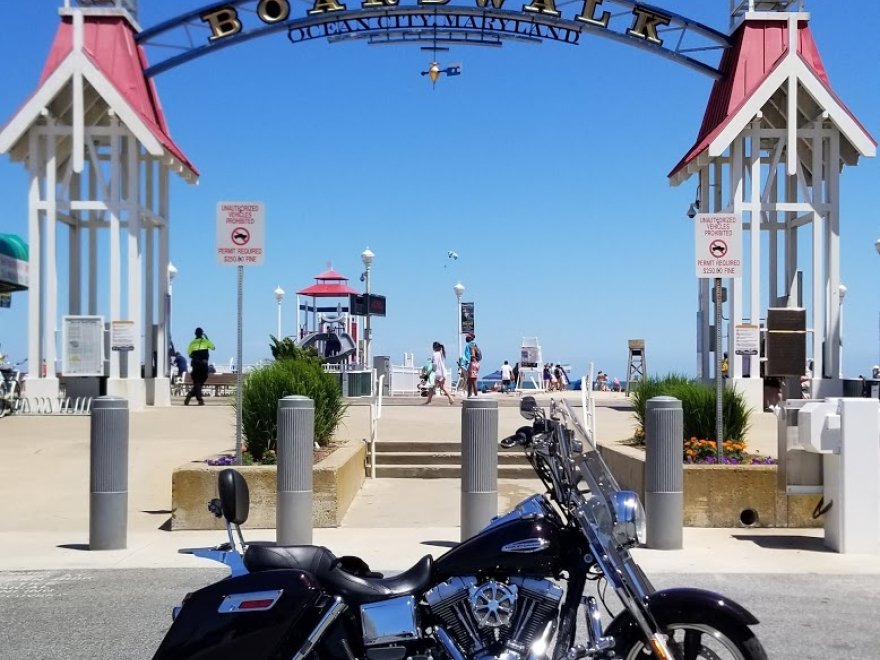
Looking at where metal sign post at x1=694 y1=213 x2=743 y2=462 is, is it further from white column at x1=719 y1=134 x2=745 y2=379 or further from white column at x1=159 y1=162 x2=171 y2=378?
white column at x1=159 y1=162 x2=171 y2=378

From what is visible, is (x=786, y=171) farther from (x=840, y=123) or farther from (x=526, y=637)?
(x=526, y=637)

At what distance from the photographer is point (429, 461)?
12.2 metres

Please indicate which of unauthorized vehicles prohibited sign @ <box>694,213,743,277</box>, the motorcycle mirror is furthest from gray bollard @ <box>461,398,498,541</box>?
the motorcycle mirror

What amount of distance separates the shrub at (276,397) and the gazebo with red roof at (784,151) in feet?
29.7

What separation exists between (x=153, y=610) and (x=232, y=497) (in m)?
2.68

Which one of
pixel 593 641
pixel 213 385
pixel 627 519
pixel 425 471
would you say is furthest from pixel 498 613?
pixel 213 385

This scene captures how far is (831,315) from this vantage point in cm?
1847

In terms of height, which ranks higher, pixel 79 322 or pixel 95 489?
pixel 79 322

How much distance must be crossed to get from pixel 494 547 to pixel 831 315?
16.6 metres

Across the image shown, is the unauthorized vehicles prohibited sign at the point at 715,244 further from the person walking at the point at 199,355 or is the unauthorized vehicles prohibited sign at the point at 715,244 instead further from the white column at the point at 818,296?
the person walking at the point at 199,355

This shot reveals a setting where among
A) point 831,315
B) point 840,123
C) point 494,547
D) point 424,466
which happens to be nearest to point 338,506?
point 424,466

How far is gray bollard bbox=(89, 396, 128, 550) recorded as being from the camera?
25.1 feet

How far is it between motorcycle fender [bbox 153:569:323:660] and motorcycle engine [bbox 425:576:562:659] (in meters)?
0.53

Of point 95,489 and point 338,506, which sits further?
point 338,506
